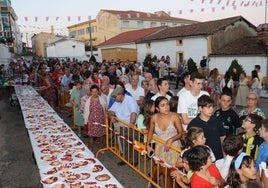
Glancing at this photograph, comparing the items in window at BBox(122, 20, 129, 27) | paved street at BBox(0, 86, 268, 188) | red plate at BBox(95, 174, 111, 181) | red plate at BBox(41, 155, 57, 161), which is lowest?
paved street at BBox(0, 86, 268, 188)

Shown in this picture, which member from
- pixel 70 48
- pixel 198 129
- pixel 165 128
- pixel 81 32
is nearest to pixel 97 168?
pixel 165 128

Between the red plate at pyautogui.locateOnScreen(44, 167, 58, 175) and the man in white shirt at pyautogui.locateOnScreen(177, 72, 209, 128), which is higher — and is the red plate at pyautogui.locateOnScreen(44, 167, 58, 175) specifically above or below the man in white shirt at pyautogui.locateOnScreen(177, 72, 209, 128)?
below

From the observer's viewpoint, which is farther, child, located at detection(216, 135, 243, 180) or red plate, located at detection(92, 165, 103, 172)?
red plate, located at detection(92, 165, 103, 172)

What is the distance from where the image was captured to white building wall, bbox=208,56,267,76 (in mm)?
20781

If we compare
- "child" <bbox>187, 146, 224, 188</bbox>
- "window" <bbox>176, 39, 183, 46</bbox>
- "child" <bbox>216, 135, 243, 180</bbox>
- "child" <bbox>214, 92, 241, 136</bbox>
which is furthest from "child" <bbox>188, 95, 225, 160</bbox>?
"window" <bbox>176, 39, 183, 46</bbox>

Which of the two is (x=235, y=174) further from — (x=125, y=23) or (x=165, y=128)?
(x=125, y=23)

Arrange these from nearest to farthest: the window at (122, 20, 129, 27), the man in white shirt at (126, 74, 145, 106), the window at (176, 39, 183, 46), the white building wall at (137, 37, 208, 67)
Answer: the man in white shirt at (126, 74, 145, 106)
the white building wall at (137, 37, 208, 67)
the window at (176, 39, 183, 46)
the window at (122, 20, 129, 27)

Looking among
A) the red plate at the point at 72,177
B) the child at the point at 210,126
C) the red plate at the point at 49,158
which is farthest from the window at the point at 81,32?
the child at the point at 210,126

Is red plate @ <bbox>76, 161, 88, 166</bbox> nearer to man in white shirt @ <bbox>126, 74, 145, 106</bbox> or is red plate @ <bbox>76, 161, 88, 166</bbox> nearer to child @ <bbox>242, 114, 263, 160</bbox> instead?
child @ <bbox>242, 114, 263, 160</bbox>

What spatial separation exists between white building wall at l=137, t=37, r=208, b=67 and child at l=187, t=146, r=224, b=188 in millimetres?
24230

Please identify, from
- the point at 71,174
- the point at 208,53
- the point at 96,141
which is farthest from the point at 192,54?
the point at 71,174

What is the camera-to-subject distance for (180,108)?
4832 millimetres

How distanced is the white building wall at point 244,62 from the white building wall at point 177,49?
51.7 inches

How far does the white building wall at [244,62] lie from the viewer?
68.2ft
